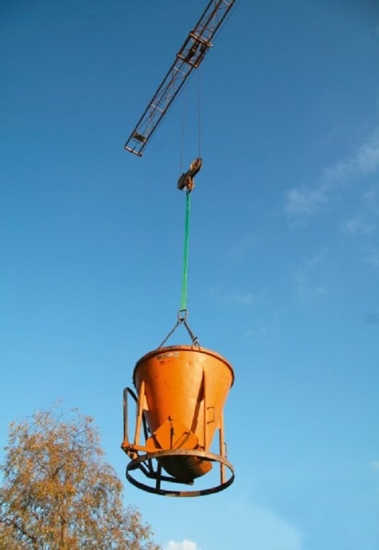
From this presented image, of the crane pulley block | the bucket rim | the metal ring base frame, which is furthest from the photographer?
the crane pulley block

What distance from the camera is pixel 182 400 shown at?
6824 millimetres

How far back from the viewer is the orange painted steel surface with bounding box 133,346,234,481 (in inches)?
258

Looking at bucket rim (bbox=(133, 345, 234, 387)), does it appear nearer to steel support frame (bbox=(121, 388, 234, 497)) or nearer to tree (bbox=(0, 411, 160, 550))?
steel support frame (bbox=(121, 388, 234, 497))

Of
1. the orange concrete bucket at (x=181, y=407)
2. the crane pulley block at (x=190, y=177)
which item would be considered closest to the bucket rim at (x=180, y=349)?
the orange concrete bucket at (x=181, y=407)

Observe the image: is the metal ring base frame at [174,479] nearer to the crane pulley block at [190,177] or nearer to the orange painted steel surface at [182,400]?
the orange painted steel surface at [182,400]

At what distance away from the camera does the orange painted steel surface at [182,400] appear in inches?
258

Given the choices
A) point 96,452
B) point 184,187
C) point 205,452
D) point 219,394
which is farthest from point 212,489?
point 96,452

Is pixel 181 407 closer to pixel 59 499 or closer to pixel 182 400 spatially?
pixel 182 400

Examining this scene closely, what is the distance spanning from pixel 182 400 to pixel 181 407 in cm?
9

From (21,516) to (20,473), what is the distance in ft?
4.45

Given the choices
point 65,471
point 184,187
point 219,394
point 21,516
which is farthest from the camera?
point 65,471

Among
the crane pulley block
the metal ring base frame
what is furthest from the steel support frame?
the crane pulley block

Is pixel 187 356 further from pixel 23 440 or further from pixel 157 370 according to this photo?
pixel 23 440

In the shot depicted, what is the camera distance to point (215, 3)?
25.7 m
